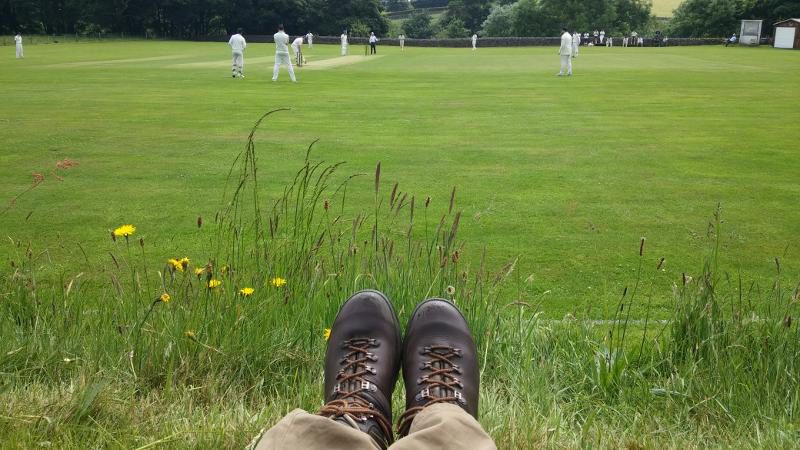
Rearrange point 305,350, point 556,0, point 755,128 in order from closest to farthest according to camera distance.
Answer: point 305,350 < point 755,128 < point 556,0

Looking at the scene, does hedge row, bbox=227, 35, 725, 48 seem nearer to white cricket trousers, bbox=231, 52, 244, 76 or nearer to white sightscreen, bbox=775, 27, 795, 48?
white sightscreen, bbox=775, 27, 795, 48

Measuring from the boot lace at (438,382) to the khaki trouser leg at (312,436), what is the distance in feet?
1.18

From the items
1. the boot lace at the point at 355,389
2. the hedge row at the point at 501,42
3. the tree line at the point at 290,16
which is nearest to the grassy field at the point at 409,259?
the boot lace at the point at 355,389

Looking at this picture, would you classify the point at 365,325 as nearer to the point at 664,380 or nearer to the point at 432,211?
the point at 664,380

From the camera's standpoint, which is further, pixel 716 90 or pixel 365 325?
pixel 716 90

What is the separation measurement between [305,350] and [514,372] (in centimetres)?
92

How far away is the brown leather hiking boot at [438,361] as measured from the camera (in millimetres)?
2363

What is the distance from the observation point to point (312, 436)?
1.83m

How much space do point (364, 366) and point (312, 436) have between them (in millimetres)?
714

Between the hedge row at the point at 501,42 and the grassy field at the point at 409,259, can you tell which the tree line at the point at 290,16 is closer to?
the hedge row at the point at 501,42

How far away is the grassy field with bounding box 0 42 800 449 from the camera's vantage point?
2.69m

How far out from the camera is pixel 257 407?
8.86ft

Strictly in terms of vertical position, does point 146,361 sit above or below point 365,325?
below

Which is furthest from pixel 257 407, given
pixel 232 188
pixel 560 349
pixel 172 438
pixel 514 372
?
pixel 232 188
